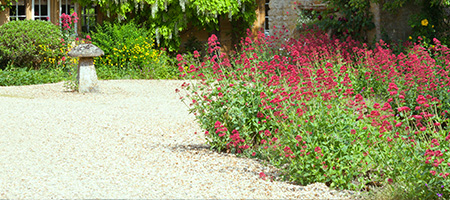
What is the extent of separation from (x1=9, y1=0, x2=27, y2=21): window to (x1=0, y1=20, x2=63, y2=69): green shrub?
3.91 ft

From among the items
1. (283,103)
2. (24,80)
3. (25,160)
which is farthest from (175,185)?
(24,80)

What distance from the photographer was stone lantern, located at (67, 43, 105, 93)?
9.26 m

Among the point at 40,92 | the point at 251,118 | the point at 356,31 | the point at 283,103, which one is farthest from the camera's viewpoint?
the point at 356,31

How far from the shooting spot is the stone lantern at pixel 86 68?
30.4 ft

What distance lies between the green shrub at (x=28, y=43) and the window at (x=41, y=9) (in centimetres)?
117

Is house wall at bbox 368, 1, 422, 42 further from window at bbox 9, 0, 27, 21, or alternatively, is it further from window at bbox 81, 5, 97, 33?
window at bbox 9, 0, 27, 21

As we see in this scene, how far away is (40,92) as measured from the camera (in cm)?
931

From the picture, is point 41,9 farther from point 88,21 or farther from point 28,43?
point 28,43

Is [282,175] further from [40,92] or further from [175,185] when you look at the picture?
[40,92]

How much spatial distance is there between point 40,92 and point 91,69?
35.7 inches

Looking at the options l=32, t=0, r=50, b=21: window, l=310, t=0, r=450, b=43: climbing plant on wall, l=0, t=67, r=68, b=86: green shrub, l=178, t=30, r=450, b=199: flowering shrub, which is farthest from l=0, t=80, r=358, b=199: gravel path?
l=32, t=0, r=50, b=21: window

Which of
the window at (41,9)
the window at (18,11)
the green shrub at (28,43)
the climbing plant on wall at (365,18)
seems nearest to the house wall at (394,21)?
the climbing plant on wall at (365,18)

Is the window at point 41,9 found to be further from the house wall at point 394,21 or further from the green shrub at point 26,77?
the house wall at point 394,21

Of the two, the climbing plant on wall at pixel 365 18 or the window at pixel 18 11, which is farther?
the window at pixel 18 11
